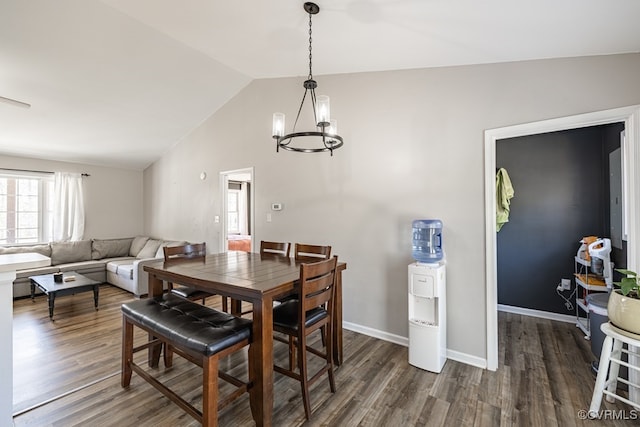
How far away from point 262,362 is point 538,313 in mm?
3495

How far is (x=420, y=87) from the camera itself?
2689 mm

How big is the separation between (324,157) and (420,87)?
1222 mm

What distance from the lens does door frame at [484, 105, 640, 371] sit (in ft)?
6.05

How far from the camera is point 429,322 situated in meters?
2.45

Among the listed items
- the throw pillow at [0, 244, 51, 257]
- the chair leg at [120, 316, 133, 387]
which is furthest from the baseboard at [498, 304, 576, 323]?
the throw pillow at [0, 244, 51, 257]

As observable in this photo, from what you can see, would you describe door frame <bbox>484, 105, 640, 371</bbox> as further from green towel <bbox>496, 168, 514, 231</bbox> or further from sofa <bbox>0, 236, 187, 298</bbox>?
sofa <bbox>0, 236, 187, 298</bbox>

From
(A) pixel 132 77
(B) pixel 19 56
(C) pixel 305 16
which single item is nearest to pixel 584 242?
(C) pixel 305 16

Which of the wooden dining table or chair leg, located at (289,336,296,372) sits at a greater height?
the wooden dining table

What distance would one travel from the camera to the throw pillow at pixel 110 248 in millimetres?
5300

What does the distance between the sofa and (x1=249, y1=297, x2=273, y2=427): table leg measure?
131 inches

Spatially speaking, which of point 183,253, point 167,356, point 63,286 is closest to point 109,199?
point 63,286

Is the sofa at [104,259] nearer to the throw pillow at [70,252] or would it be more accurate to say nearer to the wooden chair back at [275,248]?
the throw pillow at [70,252]

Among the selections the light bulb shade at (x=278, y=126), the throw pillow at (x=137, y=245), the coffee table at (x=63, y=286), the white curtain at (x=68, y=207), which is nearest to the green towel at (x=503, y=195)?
the light bulb shade at (x=278, y=126)

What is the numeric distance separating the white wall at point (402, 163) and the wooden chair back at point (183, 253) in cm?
118
